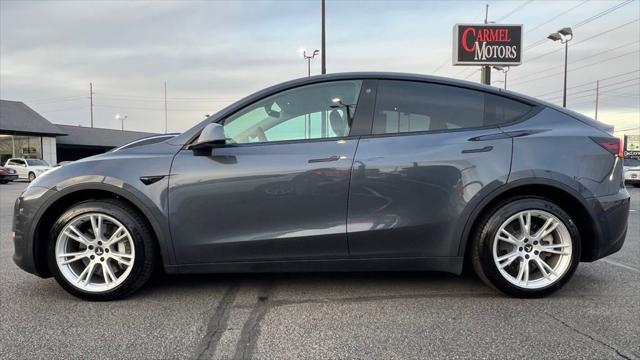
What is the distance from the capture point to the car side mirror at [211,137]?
10.6 feet

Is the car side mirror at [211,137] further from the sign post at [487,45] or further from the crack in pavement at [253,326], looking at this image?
the sign post at [487,45]

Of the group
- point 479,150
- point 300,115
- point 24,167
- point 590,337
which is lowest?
point 590,337

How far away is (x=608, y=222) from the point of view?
3436mm

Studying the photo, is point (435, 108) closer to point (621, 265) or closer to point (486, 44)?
point (621, 265)

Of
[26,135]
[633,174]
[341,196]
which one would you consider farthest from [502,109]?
[26,135]

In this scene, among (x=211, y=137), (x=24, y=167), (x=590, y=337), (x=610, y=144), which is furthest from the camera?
(x=24, y=167)

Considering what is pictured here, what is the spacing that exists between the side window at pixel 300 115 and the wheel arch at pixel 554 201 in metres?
1.15

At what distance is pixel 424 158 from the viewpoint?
3.30 meters

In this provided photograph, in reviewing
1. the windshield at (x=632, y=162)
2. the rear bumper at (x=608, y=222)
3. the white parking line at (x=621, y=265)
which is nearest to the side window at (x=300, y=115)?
the rear bumper at (x=608, y=222)

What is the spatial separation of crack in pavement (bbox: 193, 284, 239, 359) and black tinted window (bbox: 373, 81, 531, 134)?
1.69 m

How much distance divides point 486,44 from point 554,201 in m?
17.2

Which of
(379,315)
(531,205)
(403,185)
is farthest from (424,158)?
(379,315)

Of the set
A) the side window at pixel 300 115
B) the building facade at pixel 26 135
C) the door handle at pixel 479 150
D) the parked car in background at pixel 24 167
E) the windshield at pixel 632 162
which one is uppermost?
the building facade at pixel 26 135

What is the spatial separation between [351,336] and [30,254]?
242 cm
